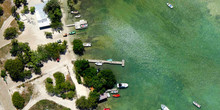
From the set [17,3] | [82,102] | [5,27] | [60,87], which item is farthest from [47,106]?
[17,3]

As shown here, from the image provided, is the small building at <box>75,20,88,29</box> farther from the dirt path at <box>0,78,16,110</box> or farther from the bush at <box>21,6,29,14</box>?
the dirt path at <box>0,78,16,110</box>

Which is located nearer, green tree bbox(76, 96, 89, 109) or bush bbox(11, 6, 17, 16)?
green tree bbox(76, 96, 89, 109)

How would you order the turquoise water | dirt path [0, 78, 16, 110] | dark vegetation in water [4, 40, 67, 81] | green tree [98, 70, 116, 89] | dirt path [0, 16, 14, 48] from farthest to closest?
dirt path [0, 16, 14, 48] → the turquoise water → dirt path [0, 78, 16, 110] → dark vegetation in water [4, 40, 67, 81] → green tree [98, 70, 116, 89]

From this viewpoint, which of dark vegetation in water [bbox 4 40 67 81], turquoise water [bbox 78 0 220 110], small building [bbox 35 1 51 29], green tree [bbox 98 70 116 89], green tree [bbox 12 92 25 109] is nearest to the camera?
green tree [bbox 12 92 25 109]

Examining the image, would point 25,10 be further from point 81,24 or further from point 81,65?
point 81,65

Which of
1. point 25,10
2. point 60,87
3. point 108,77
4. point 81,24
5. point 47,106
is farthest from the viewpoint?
point 81,24

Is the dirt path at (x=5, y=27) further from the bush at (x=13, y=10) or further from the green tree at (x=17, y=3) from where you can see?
the green tree at (x=17, y=3)

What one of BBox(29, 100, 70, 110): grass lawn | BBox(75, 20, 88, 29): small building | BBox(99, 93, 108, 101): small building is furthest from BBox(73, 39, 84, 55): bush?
BBox(29, 100, 70, 110): grass lawn
